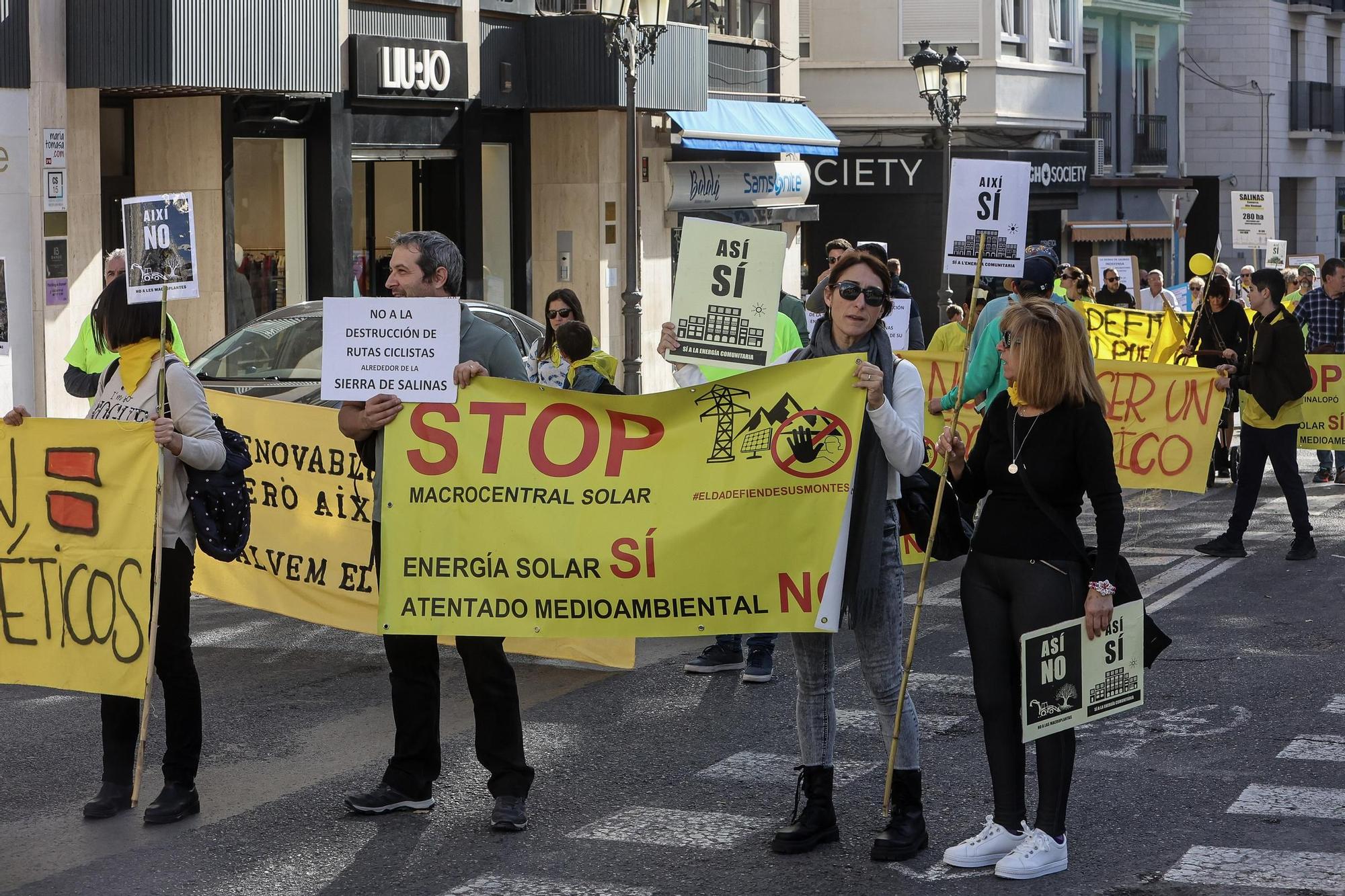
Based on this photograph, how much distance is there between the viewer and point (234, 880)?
19.5 feet

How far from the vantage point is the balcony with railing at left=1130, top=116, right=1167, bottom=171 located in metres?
43.8

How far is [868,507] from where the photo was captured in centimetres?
617

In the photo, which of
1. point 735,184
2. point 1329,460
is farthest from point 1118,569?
point 735,184

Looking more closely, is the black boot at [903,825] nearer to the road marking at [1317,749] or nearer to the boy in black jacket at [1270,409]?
the road marking at [1317,749]

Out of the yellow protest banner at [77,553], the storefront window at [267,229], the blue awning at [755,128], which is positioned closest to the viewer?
the yellow protest banner at [77,553]

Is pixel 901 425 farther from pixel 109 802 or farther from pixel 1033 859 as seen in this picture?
pixel 109 802

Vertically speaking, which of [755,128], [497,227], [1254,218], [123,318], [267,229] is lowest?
[123,318]

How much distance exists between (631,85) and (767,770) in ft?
41.6

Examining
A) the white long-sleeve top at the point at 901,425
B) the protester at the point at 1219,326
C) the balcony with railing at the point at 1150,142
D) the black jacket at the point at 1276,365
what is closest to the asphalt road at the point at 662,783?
the white long-sleeve top at the point at 901,425

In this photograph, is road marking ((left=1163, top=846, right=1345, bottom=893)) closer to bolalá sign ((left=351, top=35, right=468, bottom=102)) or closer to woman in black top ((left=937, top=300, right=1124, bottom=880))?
woman in black top ((left=937, top=300, right=1124, bottom=880))

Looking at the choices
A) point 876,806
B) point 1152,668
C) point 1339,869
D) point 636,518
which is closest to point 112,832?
point 636,518

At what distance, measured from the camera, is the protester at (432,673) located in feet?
21.4

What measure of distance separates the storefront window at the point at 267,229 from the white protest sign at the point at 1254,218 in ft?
47.9

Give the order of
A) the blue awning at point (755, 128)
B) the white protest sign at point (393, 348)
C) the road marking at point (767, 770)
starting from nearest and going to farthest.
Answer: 1. the white protest sign at point (393, 348)
2. the road marking at point (767, 770)
3. the blue awning at point (755, 128)
